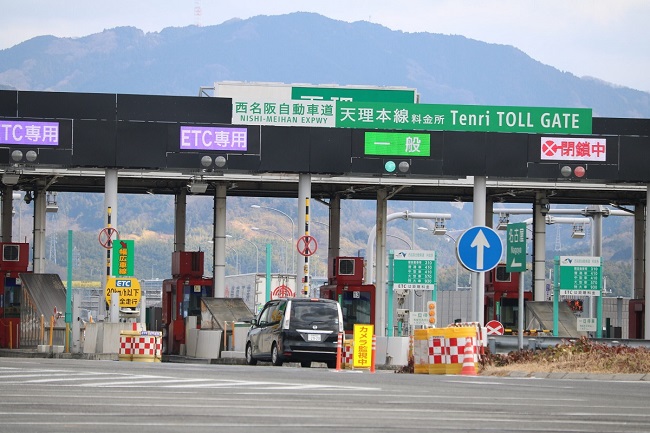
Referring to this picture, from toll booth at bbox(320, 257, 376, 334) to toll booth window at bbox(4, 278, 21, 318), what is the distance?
9928 millimetres

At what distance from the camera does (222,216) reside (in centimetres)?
4809

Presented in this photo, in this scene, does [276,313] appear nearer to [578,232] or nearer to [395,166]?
[395,166]

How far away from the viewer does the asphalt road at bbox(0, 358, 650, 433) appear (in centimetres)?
1185

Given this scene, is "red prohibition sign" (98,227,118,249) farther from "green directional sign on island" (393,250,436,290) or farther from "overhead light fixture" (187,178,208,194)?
"green directional sign on island" (393,250,436,290)

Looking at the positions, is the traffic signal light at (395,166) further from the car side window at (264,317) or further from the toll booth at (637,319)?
the toll booth at (637,319)

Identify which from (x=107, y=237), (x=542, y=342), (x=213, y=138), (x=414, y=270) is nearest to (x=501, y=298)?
(x=414, y=270)

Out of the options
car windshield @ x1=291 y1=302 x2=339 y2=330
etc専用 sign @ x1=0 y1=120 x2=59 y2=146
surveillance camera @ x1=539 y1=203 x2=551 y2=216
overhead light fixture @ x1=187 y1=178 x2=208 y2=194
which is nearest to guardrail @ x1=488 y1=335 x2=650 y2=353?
car windshield @ x1=291 y1=302 x2=339 y2=330

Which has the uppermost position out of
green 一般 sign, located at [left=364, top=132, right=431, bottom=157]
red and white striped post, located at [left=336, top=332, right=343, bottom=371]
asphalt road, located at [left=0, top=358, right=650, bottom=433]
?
green 一般 sign, located at [left=364, top=132, right=431, bottom=157]

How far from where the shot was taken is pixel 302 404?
14227mm

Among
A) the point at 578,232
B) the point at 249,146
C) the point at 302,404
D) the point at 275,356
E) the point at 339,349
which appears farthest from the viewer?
the point at 578,232

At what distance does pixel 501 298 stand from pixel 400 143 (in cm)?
1433

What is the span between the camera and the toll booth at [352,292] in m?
46.6

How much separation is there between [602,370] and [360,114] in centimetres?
1760

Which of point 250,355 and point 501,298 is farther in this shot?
point 501,298
